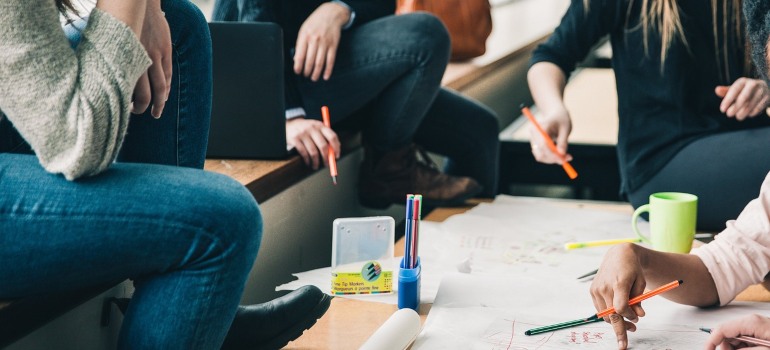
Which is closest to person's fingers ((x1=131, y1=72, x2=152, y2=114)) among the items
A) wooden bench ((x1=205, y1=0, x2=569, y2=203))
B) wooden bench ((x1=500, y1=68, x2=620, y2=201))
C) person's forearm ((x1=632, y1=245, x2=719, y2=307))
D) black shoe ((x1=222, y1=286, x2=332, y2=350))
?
black shoe ((x1=222, y1=286, x2=332, y2=350))

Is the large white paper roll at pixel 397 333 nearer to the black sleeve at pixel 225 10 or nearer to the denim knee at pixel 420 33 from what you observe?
the denim knee at pixel 420 33

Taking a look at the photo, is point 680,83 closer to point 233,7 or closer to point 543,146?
point 543,146

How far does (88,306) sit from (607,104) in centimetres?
226

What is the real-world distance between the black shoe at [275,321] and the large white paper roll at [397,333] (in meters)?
0.09

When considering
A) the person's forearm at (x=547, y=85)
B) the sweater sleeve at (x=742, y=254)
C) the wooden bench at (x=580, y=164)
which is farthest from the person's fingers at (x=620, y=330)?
the wooden bench at (x=580, y=164)

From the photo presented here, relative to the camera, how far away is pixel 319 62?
1.65 meters

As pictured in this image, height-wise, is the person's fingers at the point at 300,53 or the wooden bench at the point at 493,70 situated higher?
the person's fingers at the point at 300,53

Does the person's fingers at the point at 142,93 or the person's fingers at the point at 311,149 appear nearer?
the person's fingers at the point at 142,93

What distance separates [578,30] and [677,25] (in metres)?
0.19

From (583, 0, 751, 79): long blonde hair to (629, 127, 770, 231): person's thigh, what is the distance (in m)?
0.14

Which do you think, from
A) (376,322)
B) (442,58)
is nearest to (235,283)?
(376,322)

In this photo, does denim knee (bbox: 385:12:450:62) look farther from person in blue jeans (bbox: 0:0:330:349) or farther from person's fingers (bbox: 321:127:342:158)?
person in blue jeans (bbox: 0:0:330:349)

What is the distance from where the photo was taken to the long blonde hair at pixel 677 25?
1.65 metres

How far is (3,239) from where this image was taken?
0.76 m
